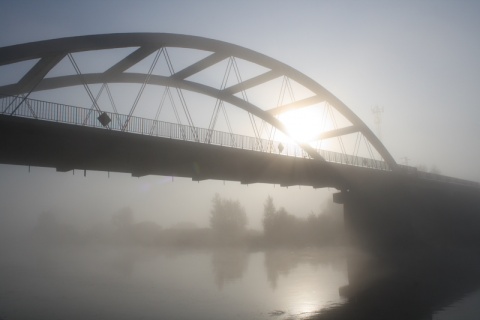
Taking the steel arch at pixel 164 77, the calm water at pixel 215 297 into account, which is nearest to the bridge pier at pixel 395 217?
the steel arch at pixel 164 77

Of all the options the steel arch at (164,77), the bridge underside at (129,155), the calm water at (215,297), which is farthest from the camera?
the steel arch at (164,77)

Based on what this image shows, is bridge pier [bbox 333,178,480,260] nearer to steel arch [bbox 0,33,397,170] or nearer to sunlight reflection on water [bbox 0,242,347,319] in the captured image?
steel arch [bbox 0,33,397,170]

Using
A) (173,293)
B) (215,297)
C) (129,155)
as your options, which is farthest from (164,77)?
(215,297)

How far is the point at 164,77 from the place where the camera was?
1182 inches

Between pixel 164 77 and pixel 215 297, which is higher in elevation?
pixel 164 77

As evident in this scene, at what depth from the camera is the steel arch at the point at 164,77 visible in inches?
742

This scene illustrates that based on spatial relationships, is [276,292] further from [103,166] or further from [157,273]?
[157,273]

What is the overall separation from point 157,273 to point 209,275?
5.05 meters

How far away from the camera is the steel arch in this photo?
18.9 meters

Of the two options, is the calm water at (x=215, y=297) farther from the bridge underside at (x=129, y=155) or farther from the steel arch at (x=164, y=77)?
the steel arch at (x=164, y=77)

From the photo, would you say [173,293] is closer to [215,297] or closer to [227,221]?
[215,297]

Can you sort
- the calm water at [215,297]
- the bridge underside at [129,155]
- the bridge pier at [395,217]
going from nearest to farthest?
the calm water at [215,297] < the bridge underside at [129,155] < the bridge pier at [395,217]

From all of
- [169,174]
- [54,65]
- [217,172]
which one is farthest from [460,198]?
[54,65]

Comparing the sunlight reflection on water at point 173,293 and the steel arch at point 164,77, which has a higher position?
the steel arch at point 164,77
